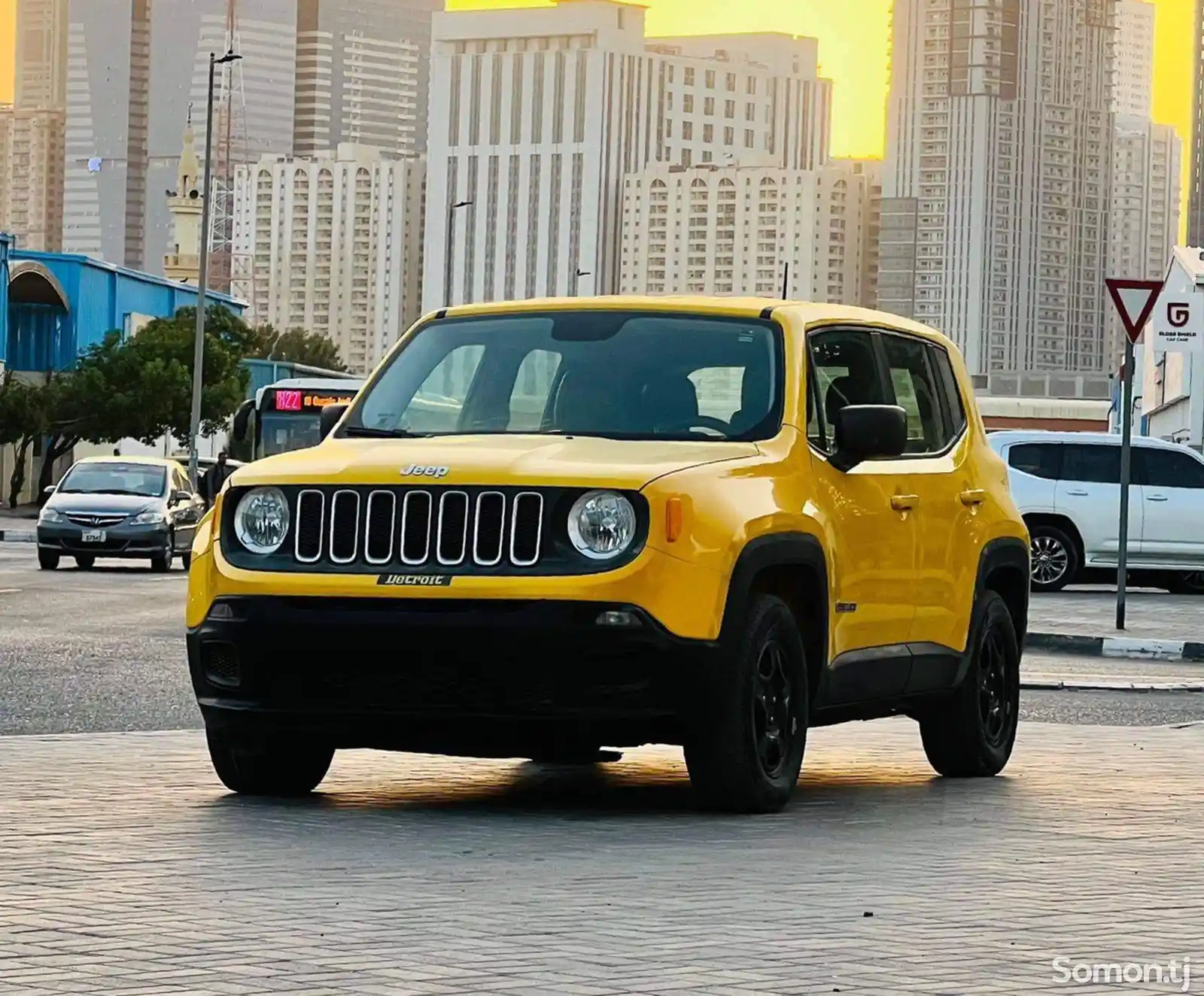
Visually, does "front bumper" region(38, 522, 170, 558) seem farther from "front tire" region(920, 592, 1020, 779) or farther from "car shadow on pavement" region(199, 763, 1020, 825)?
"front tire" region(920, 592, 1020, 779)

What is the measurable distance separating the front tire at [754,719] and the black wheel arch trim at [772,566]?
0.23ft

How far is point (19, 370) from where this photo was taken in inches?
3169

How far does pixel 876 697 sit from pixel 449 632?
2120mm

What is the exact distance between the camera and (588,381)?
9.61 metres

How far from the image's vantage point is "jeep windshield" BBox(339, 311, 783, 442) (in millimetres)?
9445

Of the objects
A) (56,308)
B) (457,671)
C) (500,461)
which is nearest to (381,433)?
(500,461)

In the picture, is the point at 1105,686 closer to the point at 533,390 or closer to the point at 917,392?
the point at 917,392

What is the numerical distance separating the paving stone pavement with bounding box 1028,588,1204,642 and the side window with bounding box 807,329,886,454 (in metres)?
12.0

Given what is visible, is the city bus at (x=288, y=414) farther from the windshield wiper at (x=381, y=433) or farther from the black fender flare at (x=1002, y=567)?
the windshield wiper at (x=381, y=433)

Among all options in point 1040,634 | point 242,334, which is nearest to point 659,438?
point 1040,634

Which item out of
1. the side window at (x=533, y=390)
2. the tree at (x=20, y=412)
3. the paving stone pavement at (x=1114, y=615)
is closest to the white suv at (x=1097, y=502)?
the paving stone pavement at (x=1114, y=615)

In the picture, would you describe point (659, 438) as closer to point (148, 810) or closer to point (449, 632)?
point (449, 632)

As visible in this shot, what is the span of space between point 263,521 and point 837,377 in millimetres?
2403

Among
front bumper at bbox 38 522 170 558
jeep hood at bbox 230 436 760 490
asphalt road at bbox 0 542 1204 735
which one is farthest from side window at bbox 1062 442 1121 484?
jeep hood at bbox 230 436 760 490
